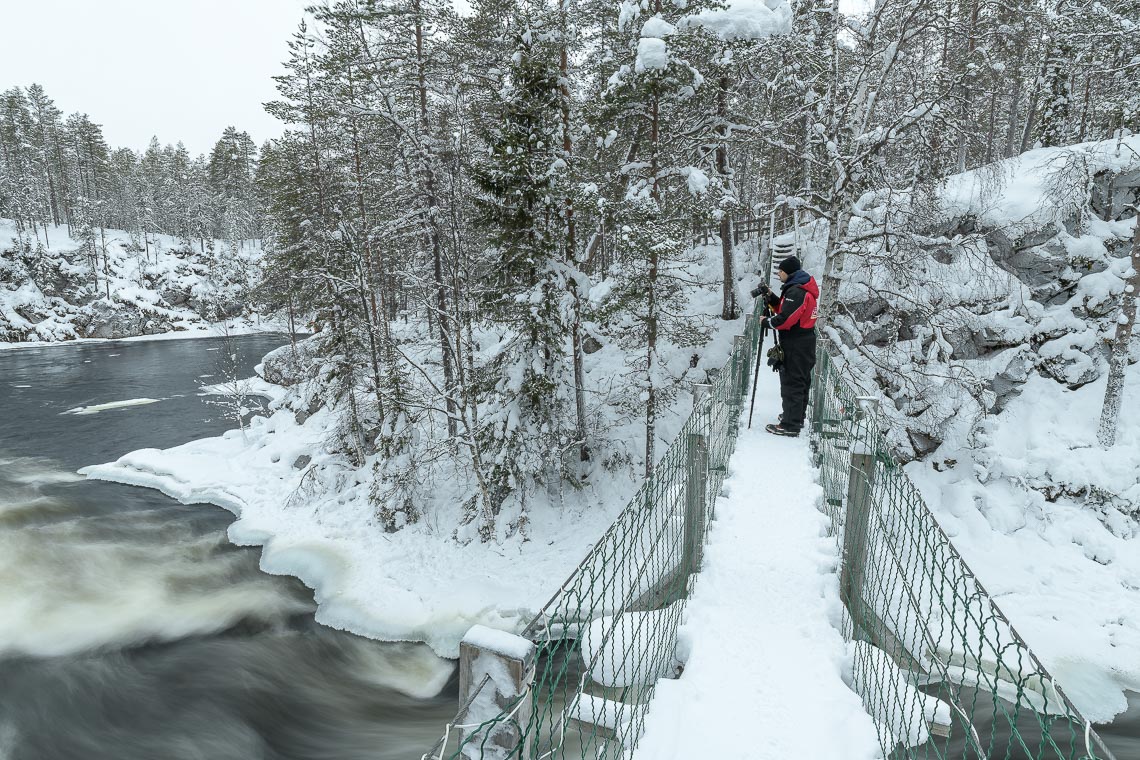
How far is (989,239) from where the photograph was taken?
15625 mm

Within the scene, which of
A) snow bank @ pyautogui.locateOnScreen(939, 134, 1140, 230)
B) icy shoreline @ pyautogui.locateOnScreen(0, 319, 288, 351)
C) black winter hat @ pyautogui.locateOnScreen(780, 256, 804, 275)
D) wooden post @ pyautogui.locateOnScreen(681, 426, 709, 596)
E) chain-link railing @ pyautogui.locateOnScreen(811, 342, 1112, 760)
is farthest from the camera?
icy shoreline @ pyautogui.locateOnScreen(0, 319, 288, 351)

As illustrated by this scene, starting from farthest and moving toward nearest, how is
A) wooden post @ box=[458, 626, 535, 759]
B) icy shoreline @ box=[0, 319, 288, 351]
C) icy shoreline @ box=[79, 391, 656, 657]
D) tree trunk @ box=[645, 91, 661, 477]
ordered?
icy shoreline @ box=[0, 319, 288, 351] < icy shoreline @ box=[79, 391, 656, 657] < tree trunk @ box=[645, 91, 661, 477] < wooden post @ box=[458, 626, 535, 759]

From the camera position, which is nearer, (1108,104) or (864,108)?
(864,108)

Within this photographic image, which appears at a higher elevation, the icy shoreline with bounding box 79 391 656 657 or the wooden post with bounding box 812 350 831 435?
the wooden post with bounding box 812 350 831 435

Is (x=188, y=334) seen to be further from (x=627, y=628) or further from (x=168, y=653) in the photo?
(x=627, y=628)

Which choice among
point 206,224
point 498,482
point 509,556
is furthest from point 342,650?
point 206,224

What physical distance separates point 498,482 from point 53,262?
63218mm

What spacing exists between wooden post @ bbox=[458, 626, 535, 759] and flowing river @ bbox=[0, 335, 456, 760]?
1018cm

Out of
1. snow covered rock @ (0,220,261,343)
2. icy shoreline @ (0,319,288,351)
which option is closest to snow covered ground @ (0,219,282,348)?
snow covered rock @ (0,220,261,343)

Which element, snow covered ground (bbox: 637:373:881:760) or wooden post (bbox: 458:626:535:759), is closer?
wooden post (bbox: 458:626:535:759)

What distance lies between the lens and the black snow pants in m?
8.05

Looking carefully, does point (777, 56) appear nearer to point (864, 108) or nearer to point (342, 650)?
point (864, 108)

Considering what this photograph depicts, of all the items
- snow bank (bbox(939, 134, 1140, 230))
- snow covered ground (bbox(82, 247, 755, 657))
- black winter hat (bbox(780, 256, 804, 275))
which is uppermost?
snow bank (bbox(939, 134, 1140, 230))

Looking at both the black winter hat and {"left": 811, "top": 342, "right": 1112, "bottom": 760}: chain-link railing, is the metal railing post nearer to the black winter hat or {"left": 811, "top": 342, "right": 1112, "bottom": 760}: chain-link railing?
{"left": 811, "top": 342, "right": 1112, "bottom": 760}: chain-link railing
